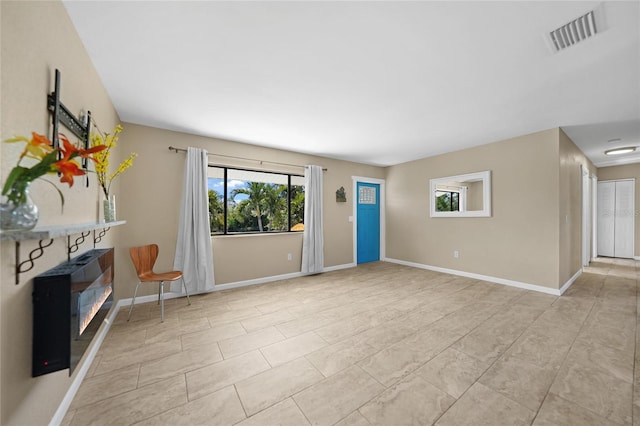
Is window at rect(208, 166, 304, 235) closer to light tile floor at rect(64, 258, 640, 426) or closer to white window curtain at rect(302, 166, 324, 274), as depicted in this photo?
white window curtain at rect(302, 166, 324, 274)

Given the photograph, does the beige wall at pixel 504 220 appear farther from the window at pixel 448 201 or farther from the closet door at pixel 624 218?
the closet door at pixel 624 218

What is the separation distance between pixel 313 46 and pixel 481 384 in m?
2.73

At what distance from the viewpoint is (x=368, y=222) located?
587 centimetres

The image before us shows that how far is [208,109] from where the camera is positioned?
111 inches

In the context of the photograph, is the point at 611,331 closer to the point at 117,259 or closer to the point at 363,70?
the point at 363,70

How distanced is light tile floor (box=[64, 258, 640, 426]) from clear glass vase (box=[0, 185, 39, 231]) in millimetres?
1266

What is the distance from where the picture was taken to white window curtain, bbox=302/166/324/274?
4.64m

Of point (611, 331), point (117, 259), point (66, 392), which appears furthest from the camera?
point (117, 259)

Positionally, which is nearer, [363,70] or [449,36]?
[449,36]

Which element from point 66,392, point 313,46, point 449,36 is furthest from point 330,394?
point 449,36

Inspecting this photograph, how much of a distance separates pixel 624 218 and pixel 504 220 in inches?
185

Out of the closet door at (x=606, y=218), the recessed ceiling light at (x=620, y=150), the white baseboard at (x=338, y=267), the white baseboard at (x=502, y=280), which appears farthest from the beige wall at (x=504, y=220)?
the closet door at (x=606, y=218)

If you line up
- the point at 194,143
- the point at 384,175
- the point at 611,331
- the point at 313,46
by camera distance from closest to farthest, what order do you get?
the point at 313,46 < the point at 611,331 < the point at 194,143 < the point at 384,175

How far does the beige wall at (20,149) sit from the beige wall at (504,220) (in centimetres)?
524
